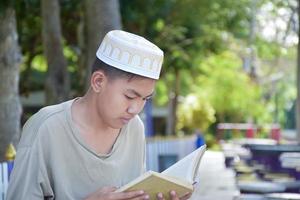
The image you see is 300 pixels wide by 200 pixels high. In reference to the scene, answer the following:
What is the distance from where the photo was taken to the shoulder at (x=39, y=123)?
2.25 m

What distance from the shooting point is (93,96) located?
Answer: 2.34m

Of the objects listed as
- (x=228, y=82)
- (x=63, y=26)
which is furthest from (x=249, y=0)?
(x=228, y=82)

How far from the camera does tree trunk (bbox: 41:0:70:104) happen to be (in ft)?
30.8

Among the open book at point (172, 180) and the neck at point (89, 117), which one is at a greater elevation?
the neck at point (89, 117)

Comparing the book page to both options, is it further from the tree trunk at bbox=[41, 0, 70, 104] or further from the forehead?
the tree trunk at bbox=[41, 0, 70, 104]

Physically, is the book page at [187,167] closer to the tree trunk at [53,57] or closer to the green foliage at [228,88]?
the tree trunk at [53,57]

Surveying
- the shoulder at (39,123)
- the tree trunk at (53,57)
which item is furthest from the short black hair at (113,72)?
the tree trunk at (53,57)

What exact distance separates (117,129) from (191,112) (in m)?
26.0

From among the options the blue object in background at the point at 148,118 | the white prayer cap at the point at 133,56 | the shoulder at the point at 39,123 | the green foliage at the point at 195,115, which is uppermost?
the white prayer cap at the point at 133,56

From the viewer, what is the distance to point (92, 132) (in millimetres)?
2354

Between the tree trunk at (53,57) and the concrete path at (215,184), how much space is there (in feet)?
8.23

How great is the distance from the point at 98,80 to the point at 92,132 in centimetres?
20

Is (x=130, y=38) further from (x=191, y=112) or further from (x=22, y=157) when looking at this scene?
(x=191, y=112)

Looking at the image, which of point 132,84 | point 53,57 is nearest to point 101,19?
point 53,57
